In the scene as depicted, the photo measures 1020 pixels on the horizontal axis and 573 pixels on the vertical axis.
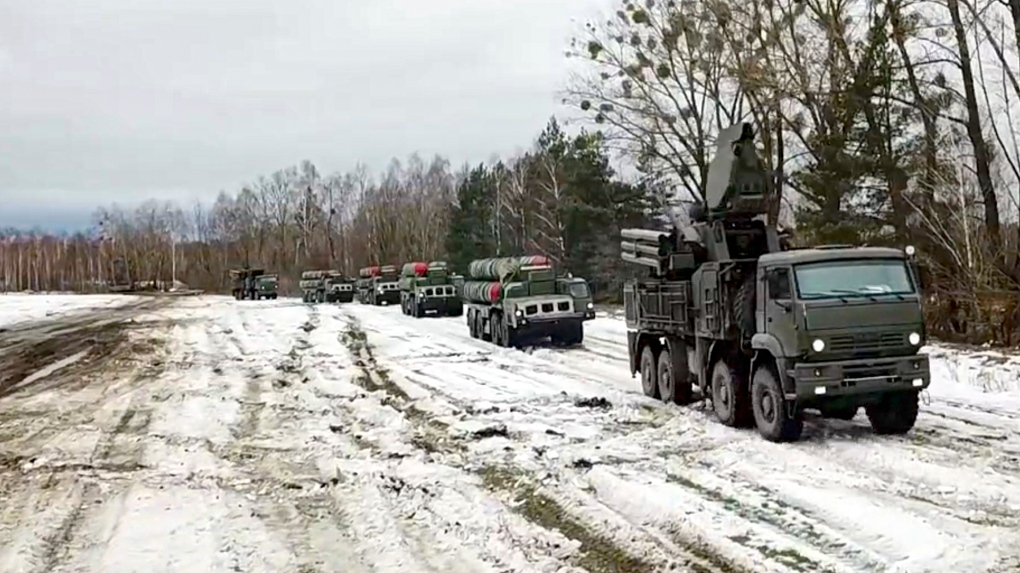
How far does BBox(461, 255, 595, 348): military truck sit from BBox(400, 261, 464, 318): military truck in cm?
1289

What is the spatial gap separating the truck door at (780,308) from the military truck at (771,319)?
0.06ft

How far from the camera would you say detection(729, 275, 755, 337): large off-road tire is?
12133 mm

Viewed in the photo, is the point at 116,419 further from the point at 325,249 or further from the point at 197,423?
the point at 325,249

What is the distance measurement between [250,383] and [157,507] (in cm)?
955

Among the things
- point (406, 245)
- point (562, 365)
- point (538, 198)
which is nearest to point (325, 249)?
point (406, 245)

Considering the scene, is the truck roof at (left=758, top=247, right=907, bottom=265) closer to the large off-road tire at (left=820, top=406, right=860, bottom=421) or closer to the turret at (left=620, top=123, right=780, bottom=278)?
the large off-road tire at (left=820, top=406, right=860, bottom=421)

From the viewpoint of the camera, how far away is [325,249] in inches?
4370

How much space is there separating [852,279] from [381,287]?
4630 centimetres

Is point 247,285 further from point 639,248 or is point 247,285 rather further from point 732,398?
point 732,398

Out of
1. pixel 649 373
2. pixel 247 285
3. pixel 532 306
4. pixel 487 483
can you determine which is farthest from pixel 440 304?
pixel 247 285

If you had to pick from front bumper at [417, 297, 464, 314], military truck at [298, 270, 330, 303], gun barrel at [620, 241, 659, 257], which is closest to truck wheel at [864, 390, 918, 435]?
gun barrel at [620, 241, 659, 257]

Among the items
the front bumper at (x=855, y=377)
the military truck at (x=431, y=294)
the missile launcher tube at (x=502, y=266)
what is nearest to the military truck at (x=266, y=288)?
the military truck at (x=431, y=294)

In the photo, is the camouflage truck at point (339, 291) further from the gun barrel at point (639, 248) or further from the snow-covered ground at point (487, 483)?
the gun barrel at point (639, 248)

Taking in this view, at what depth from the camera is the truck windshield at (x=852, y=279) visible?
1094 centimetres
